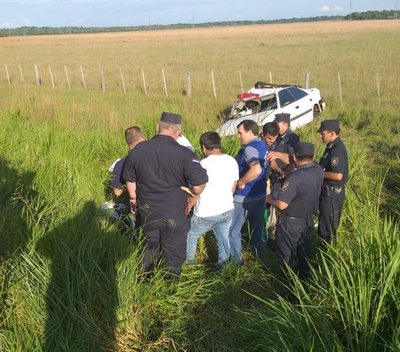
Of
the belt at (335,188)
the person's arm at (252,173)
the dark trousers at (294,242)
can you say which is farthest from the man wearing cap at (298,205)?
the belt at (335,188)

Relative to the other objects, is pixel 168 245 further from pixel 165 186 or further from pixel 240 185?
pixel 240 185

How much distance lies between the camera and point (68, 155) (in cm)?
683

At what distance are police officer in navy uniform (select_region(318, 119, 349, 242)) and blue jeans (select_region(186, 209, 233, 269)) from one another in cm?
111

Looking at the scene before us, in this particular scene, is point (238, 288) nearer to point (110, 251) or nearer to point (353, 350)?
point (110, 251)

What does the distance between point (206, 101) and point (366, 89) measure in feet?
20.6

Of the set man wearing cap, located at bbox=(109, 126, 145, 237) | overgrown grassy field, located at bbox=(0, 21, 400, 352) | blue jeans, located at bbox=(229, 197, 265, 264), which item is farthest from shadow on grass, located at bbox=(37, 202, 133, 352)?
blue jeans, located at bbox=(229, 197, 265, 264)

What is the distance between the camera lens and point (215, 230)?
4582mm

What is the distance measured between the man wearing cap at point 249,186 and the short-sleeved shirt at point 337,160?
736 mm

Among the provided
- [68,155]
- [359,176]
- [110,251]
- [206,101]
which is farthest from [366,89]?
[110,251]

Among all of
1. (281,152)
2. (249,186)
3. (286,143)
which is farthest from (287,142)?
(249,186)

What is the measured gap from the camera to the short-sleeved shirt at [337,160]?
485cm

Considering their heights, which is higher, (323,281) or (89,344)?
(323,281)

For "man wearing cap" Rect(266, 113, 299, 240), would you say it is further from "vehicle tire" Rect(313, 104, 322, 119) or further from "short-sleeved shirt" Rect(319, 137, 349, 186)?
"vehicle tire" Rect(313, 104, 322, 119)

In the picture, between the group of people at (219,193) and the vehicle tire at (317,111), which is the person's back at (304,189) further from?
the vehicle tire at (317,111)
